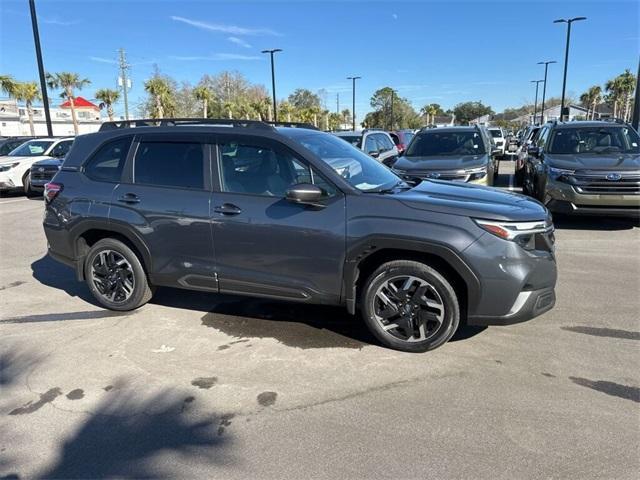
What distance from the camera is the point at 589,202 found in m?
7.81

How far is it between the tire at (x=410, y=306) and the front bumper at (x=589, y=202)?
17.4ft

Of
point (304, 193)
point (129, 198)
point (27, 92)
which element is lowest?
point (129, 198)

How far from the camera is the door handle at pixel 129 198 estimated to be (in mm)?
4574

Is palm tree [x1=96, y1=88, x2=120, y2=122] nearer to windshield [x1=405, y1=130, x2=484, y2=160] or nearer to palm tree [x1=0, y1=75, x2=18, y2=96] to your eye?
palm tree [x1=0, y1=75, x2=18, y2=96]

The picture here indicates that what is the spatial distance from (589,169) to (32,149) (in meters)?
15.2

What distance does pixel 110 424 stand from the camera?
9.92ft

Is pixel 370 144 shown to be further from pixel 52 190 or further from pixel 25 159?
pixel 25 159

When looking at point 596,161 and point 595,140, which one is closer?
point 596,161

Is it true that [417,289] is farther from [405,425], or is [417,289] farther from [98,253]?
[98,253]

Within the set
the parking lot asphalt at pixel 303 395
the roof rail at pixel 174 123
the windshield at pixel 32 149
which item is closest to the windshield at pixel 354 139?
the roof rail at pixel 174 123

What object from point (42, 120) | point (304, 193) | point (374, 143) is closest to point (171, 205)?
point (304, 193)

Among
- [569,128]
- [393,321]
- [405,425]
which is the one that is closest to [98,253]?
[393,321]

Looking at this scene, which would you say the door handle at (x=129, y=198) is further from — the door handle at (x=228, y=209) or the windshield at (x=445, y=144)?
the windshield at (x=445, y=144)

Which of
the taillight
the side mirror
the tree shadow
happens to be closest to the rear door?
the taillight
